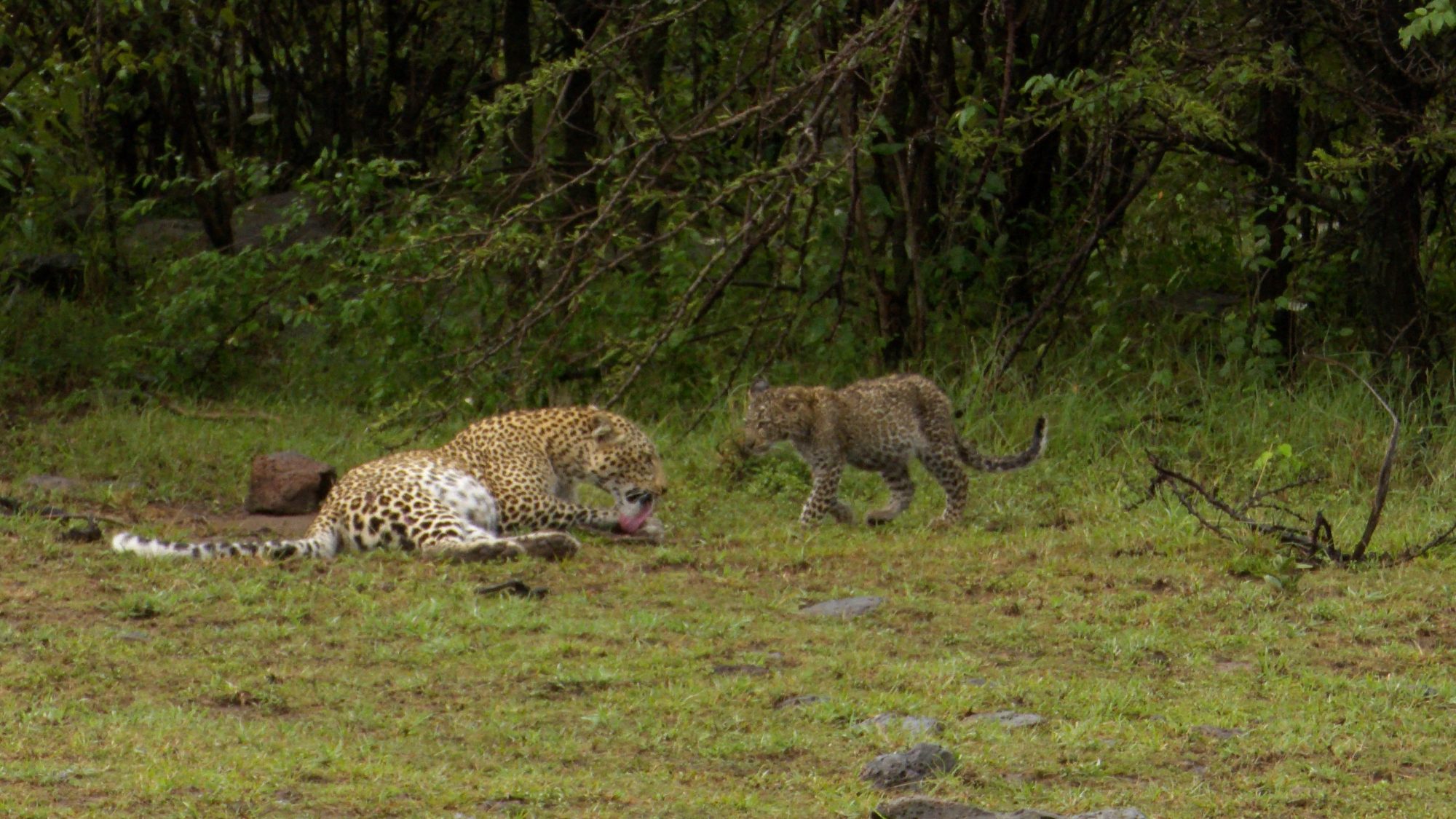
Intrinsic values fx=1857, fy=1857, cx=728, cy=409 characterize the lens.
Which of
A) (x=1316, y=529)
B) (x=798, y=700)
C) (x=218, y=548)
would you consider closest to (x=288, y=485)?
(x=218, y=548)

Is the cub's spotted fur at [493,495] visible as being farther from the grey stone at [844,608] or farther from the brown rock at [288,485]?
the grey stone at [844,608]

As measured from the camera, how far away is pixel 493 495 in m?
8.58

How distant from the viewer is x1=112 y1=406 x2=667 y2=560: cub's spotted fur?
7.93 meters

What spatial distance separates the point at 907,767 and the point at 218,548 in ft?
12.5

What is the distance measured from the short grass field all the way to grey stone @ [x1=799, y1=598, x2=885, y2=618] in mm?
79

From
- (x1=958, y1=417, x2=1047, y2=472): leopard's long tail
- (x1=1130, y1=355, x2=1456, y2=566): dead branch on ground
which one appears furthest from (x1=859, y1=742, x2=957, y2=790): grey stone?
(x1=958, y1=417, x2=1047, y2=472): leopard's long tail

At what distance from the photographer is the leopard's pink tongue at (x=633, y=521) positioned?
8789 mm

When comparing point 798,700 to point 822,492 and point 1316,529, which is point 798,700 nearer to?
point 1316,529

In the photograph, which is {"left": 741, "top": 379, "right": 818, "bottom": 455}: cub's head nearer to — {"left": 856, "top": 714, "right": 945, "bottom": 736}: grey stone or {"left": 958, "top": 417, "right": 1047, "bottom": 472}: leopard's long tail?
{"left": 958, "top": 417, "right": 1047, "bottom": 472}: leopard's long tail

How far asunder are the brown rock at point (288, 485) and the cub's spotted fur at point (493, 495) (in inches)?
22.5

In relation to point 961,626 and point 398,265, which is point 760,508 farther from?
point 398,265

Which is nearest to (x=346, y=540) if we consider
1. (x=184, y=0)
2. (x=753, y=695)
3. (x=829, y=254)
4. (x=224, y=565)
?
(x=224, y=565)

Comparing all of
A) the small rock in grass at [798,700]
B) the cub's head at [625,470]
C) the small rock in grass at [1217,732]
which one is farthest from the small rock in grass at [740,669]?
the cub's head at [625,470]

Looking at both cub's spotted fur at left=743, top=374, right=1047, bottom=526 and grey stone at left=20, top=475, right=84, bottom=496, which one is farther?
grey stone at left=20, top=475, right=84, bottom=496
